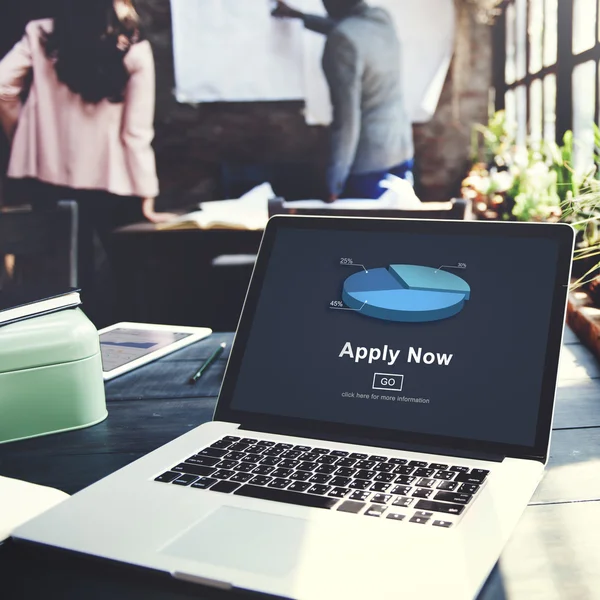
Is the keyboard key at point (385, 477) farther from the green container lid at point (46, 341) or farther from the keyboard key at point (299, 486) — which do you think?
the green container lid at point (46, 341)

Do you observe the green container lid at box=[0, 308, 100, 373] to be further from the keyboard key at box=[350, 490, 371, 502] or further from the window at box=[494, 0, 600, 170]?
the window at box=[494, 0, 600, 170]

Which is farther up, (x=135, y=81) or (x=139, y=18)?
(x=139, y=18)

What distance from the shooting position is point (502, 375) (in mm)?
725

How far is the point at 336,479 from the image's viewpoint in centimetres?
63

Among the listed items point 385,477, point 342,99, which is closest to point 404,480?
point 385,477

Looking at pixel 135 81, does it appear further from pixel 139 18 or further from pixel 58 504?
pixel 58 504

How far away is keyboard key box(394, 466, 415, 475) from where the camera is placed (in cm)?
64

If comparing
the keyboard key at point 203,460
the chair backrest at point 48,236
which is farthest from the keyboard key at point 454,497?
the chair backrest at point 48,236

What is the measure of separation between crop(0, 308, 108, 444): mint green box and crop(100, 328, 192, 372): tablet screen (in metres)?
0.23

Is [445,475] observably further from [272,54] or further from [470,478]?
[272,54]

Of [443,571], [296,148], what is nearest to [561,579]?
[443,571]

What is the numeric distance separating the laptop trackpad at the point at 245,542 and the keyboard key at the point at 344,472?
0.28 ft

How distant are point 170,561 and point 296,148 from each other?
14.4 feet

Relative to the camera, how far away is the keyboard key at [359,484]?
0.61 m
